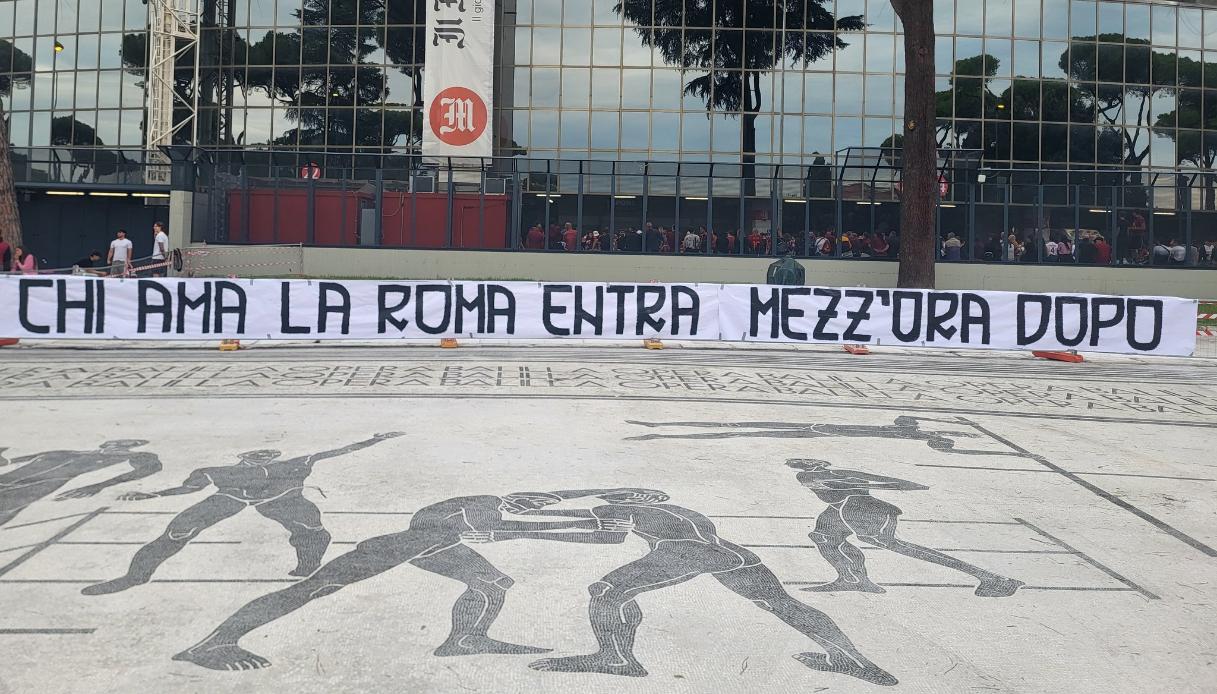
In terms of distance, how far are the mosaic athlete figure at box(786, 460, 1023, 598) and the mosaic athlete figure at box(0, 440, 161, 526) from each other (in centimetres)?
559

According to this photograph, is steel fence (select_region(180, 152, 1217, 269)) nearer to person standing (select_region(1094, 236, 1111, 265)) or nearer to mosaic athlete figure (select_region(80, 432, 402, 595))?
person standing (select_region(1094, 236, 1111, 265))

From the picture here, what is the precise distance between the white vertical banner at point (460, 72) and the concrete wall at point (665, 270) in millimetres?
5287

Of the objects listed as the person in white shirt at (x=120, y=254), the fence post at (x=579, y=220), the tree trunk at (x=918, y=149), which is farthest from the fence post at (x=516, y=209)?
the tree trunk at (x=918, y=149)

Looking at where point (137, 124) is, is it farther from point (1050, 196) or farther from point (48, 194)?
point (1050, 196)

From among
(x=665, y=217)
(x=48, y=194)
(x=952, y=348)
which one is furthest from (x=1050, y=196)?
(x=48, y=194)

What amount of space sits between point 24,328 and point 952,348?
1672cm

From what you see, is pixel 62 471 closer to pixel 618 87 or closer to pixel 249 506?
pixel 249 506

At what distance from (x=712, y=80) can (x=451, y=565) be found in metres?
38.4

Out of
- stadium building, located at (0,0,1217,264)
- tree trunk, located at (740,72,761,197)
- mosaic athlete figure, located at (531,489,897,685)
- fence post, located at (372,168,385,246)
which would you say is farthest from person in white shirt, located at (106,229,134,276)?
mosaic athlete figure, located at (531,489,897,685)

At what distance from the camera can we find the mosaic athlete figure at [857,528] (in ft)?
22.9

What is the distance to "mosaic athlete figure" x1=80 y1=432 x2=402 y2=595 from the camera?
7070 millimetres

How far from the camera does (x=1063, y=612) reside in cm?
650

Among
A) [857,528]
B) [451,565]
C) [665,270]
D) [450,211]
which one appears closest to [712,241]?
[665,270]

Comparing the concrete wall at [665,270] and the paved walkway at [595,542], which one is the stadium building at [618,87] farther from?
the paved walkway at [595,542]
